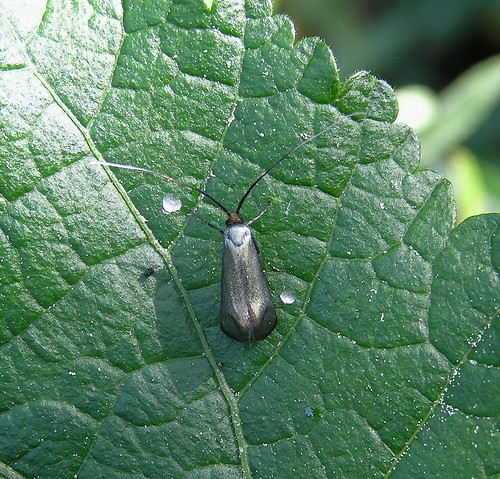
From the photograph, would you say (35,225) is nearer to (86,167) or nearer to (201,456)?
(86,167)

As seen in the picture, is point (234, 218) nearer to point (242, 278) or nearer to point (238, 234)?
point (238, 234)

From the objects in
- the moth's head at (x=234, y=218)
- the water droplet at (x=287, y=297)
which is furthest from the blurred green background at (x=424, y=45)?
the water droplet at (x=287, y=297)

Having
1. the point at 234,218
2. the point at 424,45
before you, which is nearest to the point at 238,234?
the point at 234,218

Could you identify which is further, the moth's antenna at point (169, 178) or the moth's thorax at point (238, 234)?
the moth's thorax at point (238, 234)

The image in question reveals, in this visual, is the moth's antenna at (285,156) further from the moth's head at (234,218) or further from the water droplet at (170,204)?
the water droplet at (170,204)

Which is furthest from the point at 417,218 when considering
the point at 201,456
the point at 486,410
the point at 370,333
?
the point at 201,456

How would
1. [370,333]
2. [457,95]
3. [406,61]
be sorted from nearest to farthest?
[370,333]
[457,95]
[406,61]

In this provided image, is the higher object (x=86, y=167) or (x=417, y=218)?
(x=417, y=218)

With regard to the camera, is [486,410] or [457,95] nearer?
[486,410]
